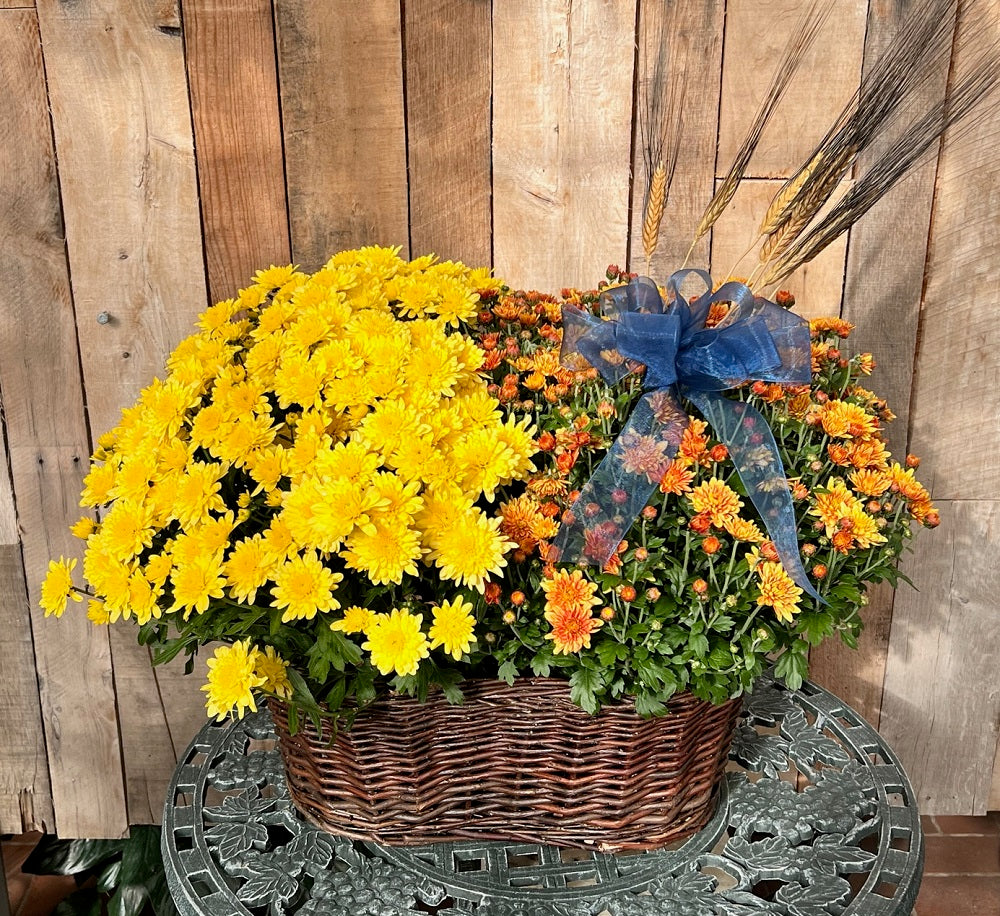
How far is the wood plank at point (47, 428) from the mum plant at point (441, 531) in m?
0.47

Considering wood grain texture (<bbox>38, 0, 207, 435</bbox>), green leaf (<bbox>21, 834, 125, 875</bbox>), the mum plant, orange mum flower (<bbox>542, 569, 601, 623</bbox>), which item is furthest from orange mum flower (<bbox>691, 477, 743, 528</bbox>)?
green leaf (<bbox>21, 834, 125, 875</bbox>)

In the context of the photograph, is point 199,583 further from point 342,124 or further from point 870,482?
point 342,124

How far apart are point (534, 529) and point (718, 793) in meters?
0.40

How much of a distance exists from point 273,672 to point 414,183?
660 mm

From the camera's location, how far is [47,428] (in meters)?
1.21

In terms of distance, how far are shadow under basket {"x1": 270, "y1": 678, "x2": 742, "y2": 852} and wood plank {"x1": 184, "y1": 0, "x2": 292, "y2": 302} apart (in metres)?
0.60

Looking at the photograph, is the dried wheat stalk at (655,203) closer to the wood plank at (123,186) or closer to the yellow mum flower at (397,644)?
the yellow mum flower at (397,644)

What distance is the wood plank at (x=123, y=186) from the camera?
1070mm

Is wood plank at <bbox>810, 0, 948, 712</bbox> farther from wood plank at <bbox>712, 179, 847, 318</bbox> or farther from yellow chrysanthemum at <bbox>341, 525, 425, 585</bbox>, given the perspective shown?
yellow chrysanthemum at <bbox>341, 525, 425, 585</bbox>

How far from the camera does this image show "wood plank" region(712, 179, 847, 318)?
113 centimetres

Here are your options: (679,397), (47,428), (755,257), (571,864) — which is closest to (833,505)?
(679,397)

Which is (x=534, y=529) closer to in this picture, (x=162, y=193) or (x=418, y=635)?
(x=418, y=635)

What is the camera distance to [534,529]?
740 millimetres

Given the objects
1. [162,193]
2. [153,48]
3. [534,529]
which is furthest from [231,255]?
[534,529]
